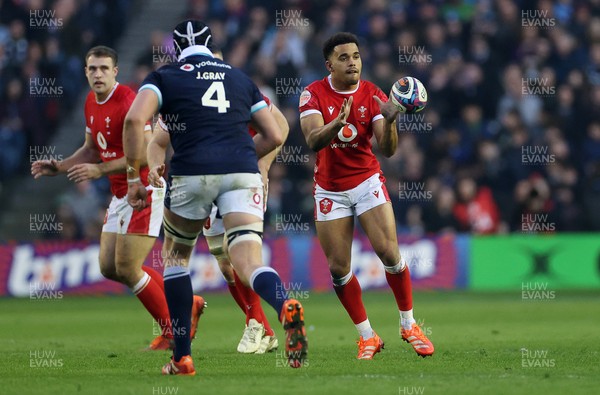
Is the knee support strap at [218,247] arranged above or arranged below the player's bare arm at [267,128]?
below

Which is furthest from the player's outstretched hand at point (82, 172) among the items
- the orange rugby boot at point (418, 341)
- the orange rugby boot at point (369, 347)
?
the orange rugby boot at point (418, 341)

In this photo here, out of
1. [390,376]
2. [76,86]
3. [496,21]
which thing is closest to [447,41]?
[496,21]

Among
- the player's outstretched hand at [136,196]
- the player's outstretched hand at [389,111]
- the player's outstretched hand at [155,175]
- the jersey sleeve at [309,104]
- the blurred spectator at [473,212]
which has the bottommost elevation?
the blurred spectator at [473,212]

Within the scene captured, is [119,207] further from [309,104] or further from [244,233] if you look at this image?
[244,233]

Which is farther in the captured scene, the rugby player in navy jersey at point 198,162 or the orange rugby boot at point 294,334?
the rugby player in navy jersey at point 198,162

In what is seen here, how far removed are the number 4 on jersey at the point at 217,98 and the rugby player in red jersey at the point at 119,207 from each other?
117 inches

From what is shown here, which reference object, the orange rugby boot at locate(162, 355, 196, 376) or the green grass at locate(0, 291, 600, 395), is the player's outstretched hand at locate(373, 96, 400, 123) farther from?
the orange rugby boot at locate(162, 355, 196, 376)

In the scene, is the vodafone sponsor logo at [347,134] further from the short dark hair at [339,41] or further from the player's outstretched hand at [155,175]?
the player's outstretched hand at [155,175]

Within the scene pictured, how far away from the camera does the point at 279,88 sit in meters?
23.8

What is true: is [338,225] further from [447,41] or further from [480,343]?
[447,41]

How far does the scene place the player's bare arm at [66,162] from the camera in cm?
1180

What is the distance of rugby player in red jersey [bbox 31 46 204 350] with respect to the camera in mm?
12211

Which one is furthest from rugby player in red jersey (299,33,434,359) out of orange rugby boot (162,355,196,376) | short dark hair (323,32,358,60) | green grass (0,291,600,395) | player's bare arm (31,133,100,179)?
player's bare arm (31,133,100,179)

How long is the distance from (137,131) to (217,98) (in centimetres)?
69
